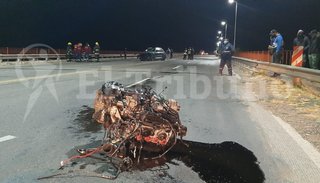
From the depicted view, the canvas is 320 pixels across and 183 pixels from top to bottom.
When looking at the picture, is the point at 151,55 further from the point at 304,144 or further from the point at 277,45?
the point at 304,144

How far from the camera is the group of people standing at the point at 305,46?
52.6 feet

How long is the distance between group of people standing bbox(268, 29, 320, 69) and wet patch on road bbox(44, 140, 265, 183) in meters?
11.5

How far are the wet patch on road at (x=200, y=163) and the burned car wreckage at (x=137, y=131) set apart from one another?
11cm

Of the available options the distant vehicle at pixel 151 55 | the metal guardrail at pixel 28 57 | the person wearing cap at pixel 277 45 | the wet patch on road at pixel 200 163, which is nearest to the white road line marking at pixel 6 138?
the wet patch on road at pixel 200 163

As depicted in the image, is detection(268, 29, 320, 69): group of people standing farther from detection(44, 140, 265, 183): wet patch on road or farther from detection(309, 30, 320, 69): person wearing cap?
detection(44, 140, 265, 183): wet patch on road

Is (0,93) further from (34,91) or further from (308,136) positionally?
(308,136)

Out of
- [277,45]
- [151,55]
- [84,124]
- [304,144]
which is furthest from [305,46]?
[151,55]

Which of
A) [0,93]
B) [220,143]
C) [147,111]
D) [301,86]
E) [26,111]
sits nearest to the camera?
[147,111]

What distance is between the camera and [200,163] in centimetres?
515

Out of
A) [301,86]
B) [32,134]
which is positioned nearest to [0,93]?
[32,134]

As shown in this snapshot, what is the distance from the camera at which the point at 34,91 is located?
39.5 feet

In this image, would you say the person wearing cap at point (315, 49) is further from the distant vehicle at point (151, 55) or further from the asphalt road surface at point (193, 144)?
the distant vehicle at point (151, 55)

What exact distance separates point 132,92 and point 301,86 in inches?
332

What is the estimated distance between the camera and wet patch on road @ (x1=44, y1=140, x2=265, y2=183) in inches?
183
